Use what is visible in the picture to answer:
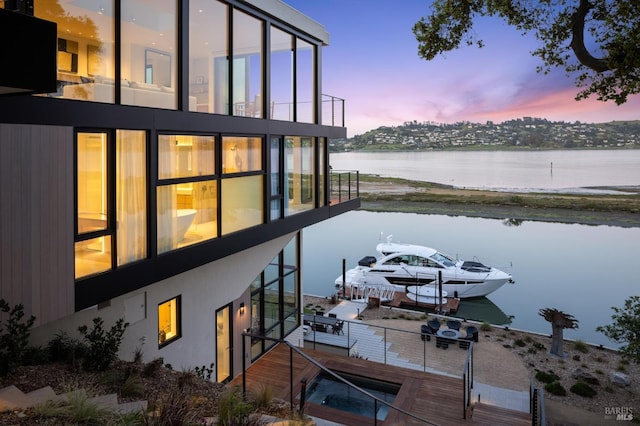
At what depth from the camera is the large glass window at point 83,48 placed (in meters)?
5.37

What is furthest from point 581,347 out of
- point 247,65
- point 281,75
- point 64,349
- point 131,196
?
point 64,349

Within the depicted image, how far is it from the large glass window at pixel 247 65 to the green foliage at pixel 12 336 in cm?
469

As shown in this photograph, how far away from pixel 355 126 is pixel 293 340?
50322 mm

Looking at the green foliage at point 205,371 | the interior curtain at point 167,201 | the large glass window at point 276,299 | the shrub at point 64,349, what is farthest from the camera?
the large glass window at point 276,299

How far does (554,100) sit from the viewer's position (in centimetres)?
4984

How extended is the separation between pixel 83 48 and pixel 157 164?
161 cm

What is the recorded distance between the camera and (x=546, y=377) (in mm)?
13398

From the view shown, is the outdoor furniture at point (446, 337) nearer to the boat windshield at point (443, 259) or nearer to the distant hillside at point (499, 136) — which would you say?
the boat windshield at point (443, 259)

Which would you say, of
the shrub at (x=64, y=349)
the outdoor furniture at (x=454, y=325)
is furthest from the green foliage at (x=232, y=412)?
the outdoor furniture at (x=454, y=325)

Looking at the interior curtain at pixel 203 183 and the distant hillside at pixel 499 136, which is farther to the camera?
the distant hillside at pixel 499 136

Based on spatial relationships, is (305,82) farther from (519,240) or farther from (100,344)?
(519,240)

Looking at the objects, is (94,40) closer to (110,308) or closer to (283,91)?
(110,308)

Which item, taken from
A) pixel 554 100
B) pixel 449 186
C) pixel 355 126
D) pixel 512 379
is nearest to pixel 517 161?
pixel 449 186

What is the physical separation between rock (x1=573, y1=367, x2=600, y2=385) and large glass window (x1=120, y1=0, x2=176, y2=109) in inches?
492
